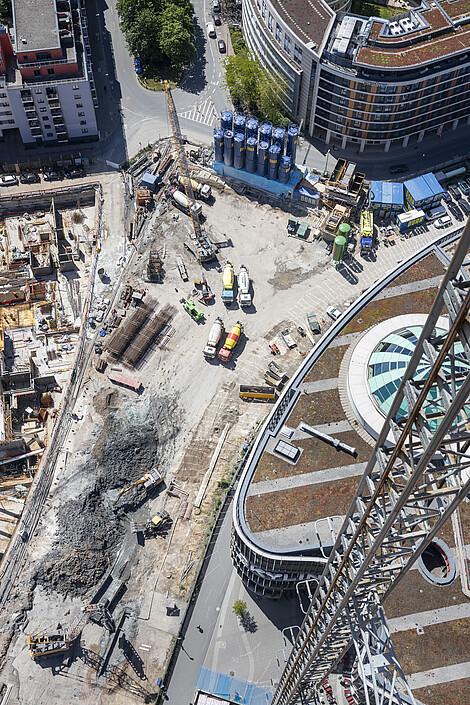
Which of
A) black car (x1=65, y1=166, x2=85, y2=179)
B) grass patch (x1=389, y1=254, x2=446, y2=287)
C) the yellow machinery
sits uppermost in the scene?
black car (x1=65, y1=166, x2=85, y2=179)

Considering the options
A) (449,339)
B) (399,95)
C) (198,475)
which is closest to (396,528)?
(449,339)

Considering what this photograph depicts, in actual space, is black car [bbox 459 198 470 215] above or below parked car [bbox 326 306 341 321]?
above

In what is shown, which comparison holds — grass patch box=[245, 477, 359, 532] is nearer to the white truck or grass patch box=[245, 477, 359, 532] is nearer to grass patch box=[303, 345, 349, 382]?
grass patch box=[303, 345, 349, 382]

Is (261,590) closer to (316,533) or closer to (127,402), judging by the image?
(316,533)

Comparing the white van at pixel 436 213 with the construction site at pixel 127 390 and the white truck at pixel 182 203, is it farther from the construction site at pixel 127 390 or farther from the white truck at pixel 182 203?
the white truck at pixel 182 203

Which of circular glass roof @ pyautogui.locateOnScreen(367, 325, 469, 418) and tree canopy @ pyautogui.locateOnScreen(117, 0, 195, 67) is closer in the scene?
circular glass roof @ pyautogui.locateOnScreen(367, 325, 469, 418)

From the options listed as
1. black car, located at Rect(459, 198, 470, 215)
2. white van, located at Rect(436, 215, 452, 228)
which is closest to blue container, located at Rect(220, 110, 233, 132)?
white van, located at Rect(436, 215, 452, 228)
